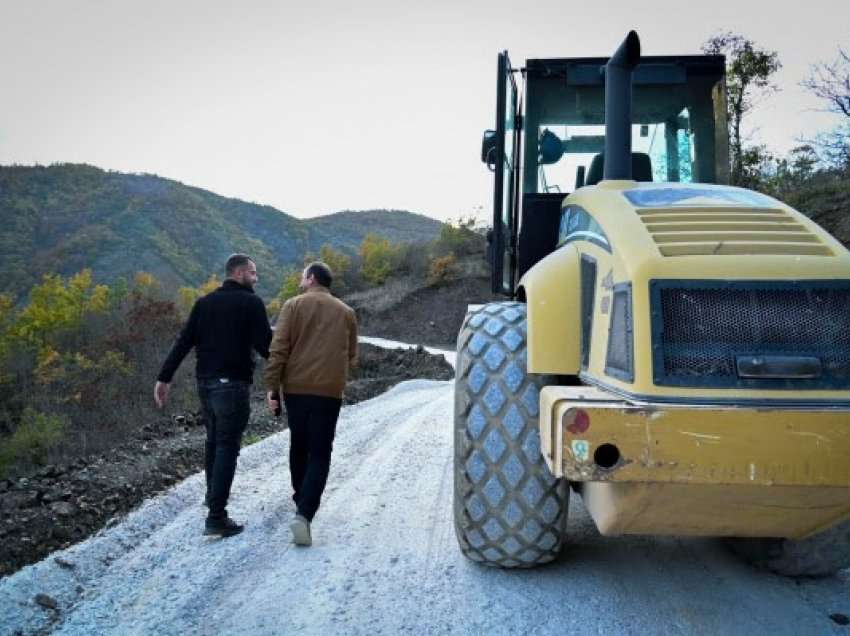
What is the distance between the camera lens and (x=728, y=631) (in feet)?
9.53

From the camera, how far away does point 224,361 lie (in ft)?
15.1

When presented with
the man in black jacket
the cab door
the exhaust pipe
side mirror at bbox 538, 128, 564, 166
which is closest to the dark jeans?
the man in black jacket

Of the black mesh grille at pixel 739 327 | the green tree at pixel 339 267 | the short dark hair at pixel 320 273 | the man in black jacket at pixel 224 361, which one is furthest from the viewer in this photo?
the green tree at pixel 339 267

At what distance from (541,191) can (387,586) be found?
2.75 m

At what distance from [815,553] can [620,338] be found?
1.62m

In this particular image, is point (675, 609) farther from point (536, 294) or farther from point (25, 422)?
point (25, 422)

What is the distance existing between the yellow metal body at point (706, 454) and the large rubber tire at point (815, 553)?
2.51 ft

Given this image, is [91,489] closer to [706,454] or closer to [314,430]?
[314,430]

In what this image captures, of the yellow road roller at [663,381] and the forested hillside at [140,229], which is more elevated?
the forested hillside at [140,229]

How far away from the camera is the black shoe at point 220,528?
4410 millimetres

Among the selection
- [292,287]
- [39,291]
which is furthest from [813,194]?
[39,291]

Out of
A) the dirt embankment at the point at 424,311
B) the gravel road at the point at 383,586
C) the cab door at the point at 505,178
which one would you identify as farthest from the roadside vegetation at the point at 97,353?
the cab door at the point at 505,178

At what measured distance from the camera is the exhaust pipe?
10.9ft

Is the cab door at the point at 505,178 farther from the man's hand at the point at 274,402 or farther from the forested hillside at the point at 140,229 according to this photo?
the forested hillside at the point at 140,229
